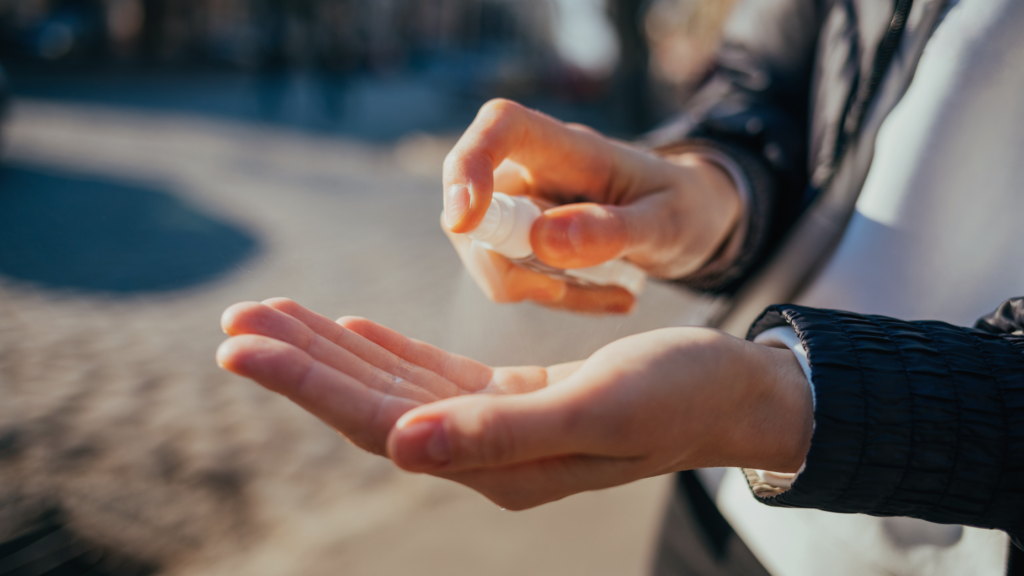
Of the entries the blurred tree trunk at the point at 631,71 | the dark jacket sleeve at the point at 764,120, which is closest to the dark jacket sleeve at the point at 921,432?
the dark jacket sleeve at the point at 764,120

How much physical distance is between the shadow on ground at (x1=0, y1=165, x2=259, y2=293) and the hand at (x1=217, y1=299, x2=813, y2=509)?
13.2 feet

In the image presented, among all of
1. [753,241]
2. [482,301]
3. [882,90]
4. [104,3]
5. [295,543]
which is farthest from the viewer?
[104,3]

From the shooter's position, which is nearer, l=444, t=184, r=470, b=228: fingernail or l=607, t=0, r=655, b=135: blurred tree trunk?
l=444, t=184, r=470, b=228: fingernail

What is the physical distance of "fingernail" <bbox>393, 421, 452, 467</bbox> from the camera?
0.88 meters

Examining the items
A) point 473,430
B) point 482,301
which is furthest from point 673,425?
point 482,301

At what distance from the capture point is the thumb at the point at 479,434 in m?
0.88

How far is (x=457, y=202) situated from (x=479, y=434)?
1.69ft

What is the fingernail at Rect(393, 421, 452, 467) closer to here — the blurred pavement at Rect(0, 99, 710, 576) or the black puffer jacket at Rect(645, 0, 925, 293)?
the blurred pavement at Rect(0, 99, 710, 576)

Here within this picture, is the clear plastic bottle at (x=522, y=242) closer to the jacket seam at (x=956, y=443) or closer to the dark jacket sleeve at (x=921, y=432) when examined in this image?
the dark jacket sleeve at (x=921, y=432)

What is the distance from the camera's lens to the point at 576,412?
36.6 inches

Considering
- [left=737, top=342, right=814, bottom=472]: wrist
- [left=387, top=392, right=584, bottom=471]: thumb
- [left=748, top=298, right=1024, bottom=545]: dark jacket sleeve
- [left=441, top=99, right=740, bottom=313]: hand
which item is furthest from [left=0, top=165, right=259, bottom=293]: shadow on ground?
[left=748, top=298, right=1024, bottom=545]: dark jacket sleeve

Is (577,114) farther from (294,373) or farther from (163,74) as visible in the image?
(294,373)

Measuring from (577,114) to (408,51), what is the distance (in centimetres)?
2179

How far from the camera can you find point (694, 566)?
1577 millimetres
